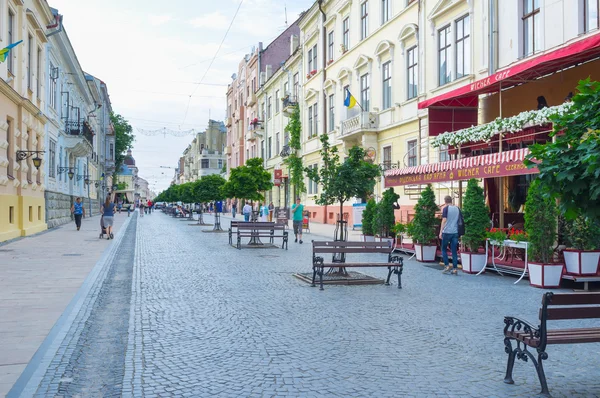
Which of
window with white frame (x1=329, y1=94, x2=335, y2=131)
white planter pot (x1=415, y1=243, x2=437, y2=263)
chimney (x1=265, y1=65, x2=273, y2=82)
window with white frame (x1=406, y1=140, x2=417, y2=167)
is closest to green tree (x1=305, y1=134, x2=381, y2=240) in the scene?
white planter pot (x1=415, y1=243, x2=437, y2=263)

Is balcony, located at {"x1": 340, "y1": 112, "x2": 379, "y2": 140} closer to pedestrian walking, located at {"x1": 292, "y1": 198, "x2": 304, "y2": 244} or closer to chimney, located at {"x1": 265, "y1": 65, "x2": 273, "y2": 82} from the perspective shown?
pedestrian walking, located at {"x1": 292, "y1": 198, "x2": 304, "y2": 244}

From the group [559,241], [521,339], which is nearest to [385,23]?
[559,241]

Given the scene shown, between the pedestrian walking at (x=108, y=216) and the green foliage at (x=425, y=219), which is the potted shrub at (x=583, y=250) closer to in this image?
the green foliage at (x=425, y=219)

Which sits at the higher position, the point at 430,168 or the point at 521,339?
the point at 430,168

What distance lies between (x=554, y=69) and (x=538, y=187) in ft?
39.2

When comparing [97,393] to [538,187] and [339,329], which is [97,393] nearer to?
[339,329]

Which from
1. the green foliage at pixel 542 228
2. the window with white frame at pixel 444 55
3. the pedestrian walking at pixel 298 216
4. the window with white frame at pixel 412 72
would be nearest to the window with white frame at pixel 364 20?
the window with white frame at pixel 412 72

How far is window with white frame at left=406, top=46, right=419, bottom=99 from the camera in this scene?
82.0ft

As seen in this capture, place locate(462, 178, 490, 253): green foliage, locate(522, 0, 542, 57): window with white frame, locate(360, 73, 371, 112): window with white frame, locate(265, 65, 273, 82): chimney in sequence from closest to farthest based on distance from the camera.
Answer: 1. locate(462, 178, 490, 253): green foliage
2. locate(522, 0, 542, 57): window with white frame
3. locate(360, 73, 371, 112): window with white frame
4. locate(265, 65, 273, 82): chimney

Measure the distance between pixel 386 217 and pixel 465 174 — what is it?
14.8 ft

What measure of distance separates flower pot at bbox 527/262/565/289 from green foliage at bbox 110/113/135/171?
81167 millimetres

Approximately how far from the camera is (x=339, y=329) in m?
7.10

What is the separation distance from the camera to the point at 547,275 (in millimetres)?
10664

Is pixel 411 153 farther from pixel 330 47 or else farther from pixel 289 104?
pixel 289 104
